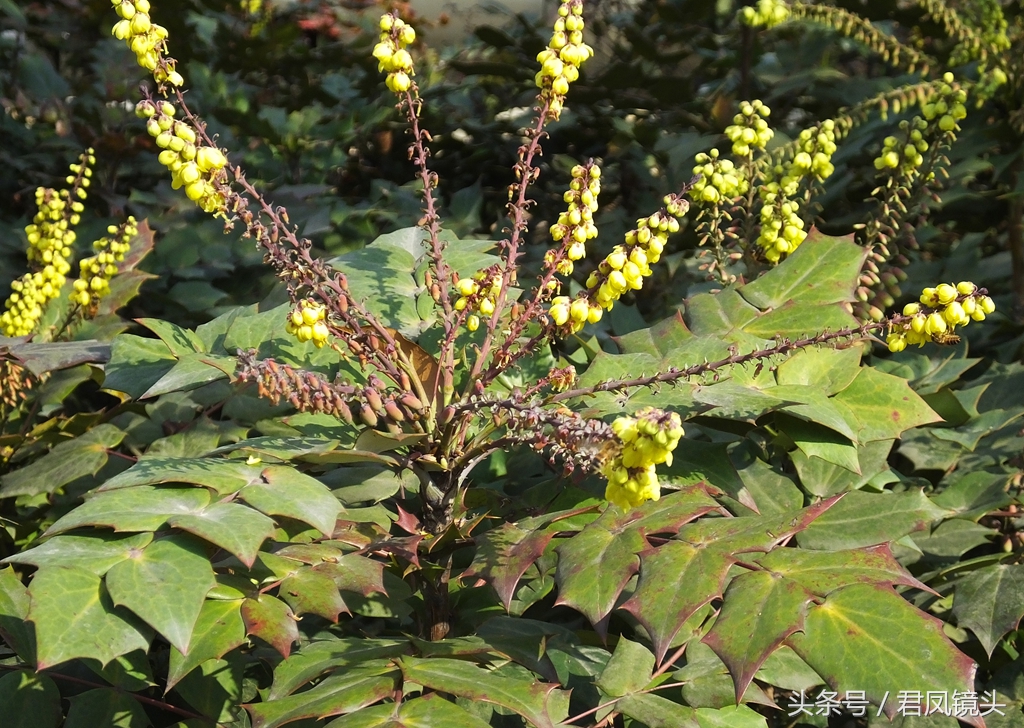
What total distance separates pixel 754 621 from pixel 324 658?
0.45m

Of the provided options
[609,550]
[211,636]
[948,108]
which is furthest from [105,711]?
[948,108]

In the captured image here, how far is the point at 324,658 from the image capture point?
1.06 m

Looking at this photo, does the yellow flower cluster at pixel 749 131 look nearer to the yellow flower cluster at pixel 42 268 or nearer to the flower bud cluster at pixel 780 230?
the flower bud cluster at pixel 780 230

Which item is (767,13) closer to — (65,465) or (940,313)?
(940,313)

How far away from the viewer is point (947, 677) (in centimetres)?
87

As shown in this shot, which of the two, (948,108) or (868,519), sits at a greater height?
(948,108)

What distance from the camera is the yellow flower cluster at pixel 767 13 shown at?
7.00 feet

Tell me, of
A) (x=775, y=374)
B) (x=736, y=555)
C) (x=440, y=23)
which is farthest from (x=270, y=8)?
(x=736, y=555)

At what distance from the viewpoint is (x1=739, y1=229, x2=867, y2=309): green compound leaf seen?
1.41 m

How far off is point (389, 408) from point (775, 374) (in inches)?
20.6

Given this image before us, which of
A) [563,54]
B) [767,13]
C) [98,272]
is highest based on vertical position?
[767,13]

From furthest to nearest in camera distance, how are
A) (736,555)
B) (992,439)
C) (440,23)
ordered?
(440,23), (992,439), (736,555)

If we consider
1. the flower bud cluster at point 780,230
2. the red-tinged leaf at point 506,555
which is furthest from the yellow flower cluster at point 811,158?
the red-tinged leaf at point 506,555

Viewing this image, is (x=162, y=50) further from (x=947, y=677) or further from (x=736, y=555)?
(x=947, y=677)
